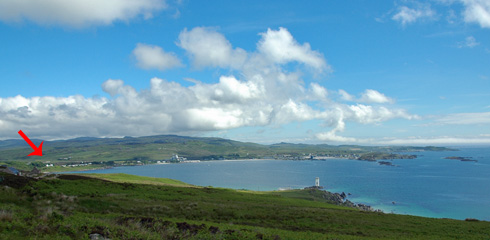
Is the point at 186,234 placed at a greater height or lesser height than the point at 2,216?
lesser

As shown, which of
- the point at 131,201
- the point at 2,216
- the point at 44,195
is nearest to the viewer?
the point at 2,216

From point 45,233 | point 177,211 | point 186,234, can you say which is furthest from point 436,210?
point 45,233

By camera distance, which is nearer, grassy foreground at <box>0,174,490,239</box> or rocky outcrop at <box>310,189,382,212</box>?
grassy foreground at <box>0,174,490,239</box>

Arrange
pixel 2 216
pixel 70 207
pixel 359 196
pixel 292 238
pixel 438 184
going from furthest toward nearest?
pixel 438 184
pixel 359 196
pixel 70 207
pixel 292 238
pixel 2 216

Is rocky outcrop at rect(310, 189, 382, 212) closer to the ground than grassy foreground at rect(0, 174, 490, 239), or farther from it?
closer to the ground

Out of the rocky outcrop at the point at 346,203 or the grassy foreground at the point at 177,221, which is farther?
the rocky outcrop at the point at 346,203

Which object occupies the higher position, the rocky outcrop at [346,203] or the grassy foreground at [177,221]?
the grassy foreground at [177,221]

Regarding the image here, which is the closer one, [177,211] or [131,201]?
[177,211]

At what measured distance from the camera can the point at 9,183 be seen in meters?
34.8

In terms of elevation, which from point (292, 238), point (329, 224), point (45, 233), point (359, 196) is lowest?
point (359, 196)

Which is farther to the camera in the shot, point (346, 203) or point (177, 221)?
point (346, 203)

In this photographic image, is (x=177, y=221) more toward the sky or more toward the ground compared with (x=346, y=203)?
more toward the sky

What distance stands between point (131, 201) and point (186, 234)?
22.1 m

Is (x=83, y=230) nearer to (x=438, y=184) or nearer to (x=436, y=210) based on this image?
(x=436, y=210)
